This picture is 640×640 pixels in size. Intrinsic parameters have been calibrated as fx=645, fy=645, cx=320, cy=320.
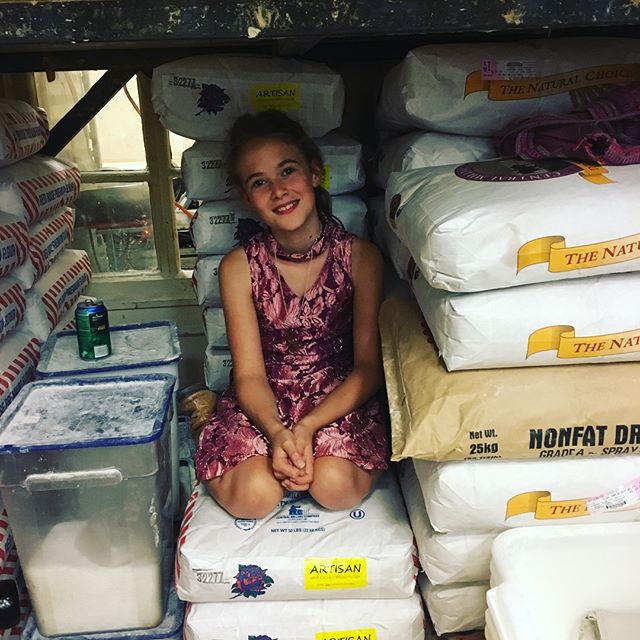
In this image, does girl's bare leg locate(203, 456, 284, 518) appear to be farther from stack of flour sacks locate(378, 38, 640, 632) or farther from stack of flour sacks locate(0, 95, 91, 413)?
stack of flour sacks locate(0, 95, 91, 413)

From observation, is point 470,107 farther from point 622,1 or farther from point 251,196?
point 622,1

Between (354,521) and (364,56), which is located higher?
(364,56)

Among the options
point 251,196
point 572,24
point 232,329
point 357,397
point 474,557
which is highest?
point 572,24

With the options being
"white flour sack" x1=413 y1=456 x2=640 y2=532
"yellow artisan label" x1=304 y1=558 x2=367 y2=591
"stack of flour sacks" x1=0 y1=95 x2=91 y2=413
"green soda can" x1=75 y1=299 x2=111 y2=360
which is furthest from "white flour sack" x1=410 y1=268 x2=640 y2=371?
"stack of flour sacks" x1=0 y1=95 x2=91 y2=413

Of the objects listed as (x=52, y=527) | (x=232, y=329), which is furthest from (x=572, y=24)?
(x=52, y=527)

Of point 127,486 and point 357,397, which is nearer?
point 127,486

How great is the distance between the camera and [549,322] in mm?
956

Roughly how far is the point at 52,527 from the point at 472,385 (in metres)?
0.72

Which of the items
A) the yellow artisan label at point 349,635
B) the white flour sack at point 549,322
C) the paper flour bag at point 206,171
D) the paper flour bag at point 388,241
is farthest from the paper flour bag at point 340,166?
the yellow artisan label at point 349,635

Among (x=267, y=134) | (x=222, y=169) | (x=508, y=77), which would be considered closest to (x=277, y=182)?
(x=267, y=134)

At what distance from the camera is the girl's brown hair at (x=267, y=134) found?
130 centimetres

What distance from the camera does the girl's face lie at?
128cm

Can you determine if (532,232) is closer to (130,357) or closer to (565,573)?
(565,573)

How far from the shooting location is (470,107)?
124cm
